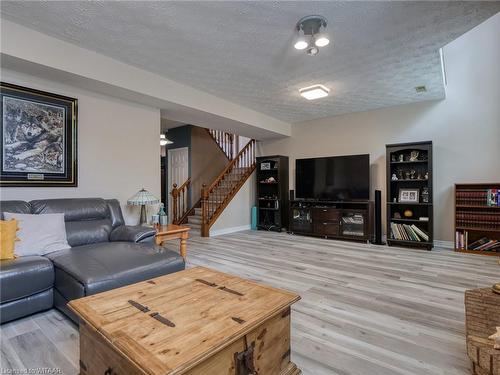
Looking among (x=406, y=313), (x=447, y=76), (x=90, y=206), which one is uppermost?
(x=447, y=76)

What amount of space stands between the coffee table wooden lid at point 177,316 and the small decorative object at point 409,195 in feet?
13.6

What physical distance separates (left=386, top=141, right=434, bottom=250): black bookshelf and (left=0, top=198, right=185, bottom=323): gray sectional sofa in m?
3.97

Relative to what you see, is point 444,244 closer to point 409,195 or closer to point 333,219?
point 409,195

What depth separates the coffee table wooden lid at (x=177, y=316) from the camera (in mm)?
997

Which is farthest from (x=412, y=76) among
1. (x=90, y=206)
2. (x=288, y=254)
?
(x=90, y=206)

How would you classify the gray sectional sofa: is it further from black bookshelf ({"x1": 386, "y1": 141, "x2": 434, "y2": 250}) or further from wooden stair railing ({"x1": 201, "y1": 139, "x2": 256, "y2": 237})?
black bookshelf ({"x1": 386, "y1": 141, "x2": 434, "y2": 250})

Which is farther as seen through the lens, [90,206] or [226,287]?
[90,206]

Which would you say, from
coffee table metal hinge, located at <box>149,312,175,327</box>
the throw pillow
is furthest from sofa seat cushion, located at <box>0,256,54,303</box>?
coffee table metal hinge, located at <box>149,312,175,327</box>

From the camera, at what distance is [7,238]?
2234 mm

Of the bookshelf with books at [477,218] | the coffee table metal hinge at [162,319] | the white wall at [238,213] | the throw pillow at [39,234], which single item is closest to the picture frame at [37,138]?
the throw pillow at [39,234]

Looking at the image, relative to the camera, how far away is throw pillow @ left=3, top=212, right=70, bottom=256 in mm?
2396

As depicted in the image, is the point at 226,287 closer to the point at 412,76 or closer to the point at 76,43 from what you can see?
the point at 76,43

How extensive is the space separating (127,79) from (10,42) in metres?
1.08

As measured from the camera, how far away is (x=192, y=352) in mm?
996
